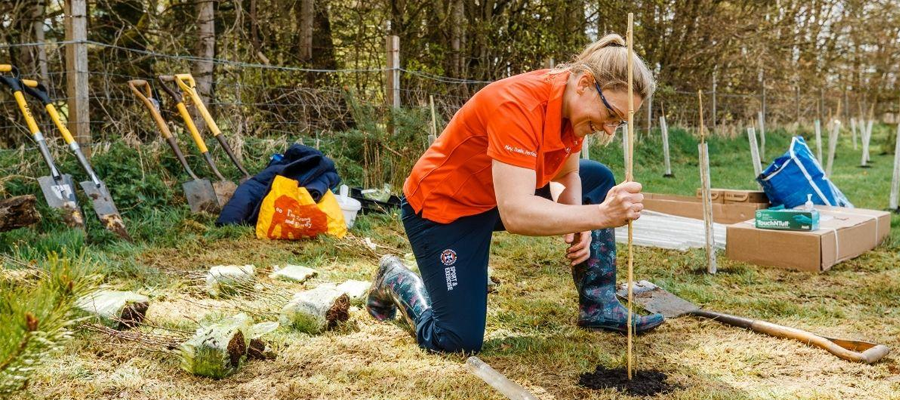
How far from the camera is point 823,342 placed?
2.66m

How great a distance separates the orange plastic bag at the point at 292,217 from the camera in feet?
16.2

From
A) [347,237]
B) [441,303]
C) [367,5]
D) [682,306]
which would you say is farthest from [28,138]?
[682,306]

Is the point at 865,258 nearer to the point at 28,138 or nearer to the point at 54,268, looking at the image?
the point at 54,268

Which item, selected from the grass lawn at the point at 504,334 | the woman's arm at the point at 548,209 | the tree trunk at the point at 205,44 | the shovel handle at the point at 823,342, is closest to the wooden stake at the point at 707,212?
the grass lawn at the point at 504,334

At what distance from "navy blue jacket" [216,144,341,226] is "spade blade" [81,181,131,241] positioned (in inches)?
26.7

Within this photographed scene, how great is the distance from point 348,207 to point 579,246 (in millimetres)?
2884

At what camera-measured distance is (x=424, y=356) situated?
8.62 ft

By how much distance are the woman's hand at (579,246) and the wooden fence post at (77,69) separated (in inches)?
164

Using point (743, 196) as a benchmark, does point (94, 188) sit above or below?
above

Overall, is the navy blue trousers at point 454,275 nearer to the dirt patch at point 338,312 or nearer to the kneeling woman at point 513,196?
the kneeling woman at point 513,196

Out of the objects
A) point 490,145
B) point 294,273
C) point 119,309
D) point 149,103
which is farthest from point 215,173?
point 490,145

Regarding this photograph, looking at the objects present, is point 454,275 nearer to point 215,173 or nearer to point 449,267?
point 449,267

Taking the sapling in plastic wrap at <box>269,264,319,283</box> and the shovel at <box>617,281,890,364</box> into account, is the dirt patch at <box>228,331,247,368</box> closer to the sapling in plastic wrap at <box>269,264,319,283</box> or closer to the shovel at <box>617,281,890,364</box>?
the sapling in plastic wrap at <box>269,264,319,283</box>

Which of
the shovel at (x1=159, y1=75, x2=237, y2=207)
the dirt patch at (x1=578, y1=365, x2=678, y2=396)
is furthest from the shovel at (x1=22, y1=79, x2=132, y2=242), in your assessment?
the dirt patch at (x1=578, y1=365, x2=678, y2=396)
